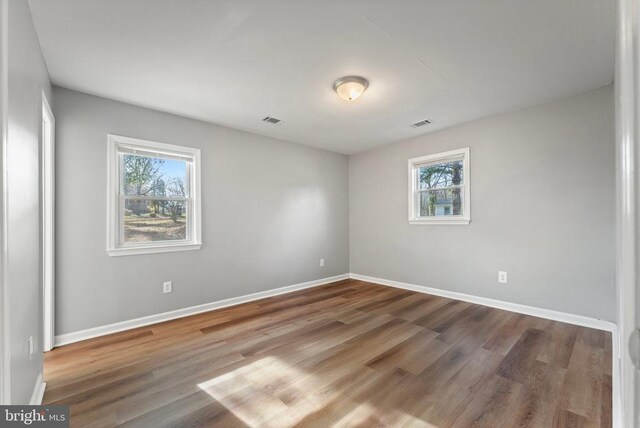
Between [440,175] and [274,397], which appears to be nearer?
[274,397]

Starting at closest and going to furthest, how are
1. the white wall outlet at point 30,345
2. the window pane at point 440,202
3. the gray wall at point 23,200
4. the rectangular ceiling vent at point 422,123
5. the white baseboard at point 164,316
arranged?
the gray wall at point 23,200, the white wall outlet at point 30,345, the white baseboard at point 164,316, the rectangular ceiling vent at point 422,123, the window pane at point 440,202

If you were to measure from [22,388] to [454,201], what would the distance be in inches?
177

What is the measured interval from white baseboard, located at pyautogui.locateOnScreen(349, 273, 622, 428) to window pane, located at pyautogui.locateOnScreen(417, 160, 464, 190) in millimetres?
1573

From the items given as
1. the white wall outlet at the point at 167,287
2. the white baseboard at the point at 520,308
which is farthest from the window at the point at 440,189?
the white wall outlet at the point at 167,287

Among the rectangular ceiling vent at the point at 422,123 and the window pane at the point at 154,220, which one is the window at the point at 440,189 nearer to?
the rectangular ceiling vent at the point at 422,123

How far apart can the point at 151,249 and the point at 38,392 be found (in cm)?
153

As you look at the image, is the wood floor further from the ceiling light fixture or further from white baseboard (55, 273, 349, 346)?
the ceiling light fixture

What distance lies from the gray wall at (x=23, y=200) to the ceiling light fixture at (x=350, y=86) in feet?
7.03

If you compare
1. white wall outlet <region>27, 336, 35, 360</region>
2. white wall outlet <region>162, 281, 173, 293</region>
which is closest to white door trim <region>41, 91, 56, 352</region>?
white wall outlet <region>162, 281, 173, 293</region>

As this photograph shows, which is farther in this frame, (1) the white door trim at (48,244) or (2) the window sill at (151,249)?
(2) the window sill at (151,249)

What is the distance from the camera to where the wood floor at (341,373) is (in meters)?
1.66

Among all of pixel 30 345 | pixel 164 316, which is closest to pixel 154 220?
pixel 164 316

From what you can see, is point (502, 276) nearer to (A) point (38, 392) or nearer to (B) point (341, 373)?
(B) point (341, 373)

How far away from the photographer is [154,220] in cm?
323
